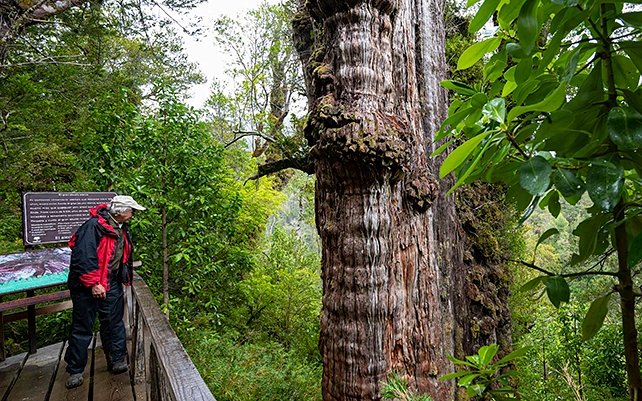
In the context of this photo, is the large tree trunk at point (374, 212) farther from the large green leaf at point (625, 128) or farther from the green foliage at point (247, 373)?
the green foliage at point (247, 373)

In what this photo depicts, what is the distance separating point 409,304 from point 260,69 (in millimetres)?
9070

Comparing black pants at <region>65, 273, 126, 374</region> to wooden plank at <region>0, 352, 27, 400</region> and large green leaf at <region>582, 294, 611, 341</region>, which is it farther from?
large green leaf at <region>582, 294, 611, 341</region>

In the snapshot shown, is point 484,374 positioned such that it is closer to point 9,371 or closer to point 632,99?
point 632,99

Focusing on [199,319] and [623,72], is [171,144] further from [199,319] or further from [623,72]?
[623,72]

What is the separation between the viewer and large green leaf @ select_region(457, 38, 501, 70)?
638 millimetres

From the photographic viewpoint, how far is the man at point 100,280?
2697 millimetres

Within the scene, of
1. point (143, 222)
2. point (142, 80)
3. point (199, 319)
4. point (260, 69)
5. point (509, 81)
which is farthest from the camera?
point (260, 69)

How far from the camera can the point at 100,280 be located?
2.75m

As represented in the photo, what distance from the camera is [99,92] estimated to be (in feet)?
18.2

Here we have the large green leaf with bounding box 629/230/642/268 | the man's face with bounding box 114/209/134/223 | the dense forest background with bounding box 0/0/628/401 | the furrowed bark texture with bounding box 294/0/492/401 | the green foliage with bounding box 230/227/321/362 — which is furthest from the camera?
the green foliage with bounding box 230/227/321/362

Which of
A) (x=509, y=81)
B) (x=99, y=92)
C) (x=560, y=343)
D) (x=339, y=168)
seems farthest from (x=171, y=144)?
(x=560, y=343)

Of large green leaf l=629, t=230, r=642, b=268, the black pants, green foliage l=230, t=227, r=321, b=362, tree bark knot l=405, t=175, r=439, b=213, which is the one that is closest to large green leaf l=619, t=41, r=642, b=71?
large green leaf l=629, t=230, r=642, b=268

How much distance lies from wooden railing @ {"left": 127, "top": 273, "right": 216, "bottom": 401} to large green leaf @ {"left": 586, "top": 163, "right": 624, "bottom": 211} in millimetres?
1156

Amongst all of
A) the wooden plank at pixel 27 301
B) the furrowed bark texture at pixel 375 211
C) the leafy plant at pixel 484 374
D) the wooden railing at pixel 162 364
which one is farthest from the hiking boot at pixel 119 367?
the leafy plant at pixel 484 374
